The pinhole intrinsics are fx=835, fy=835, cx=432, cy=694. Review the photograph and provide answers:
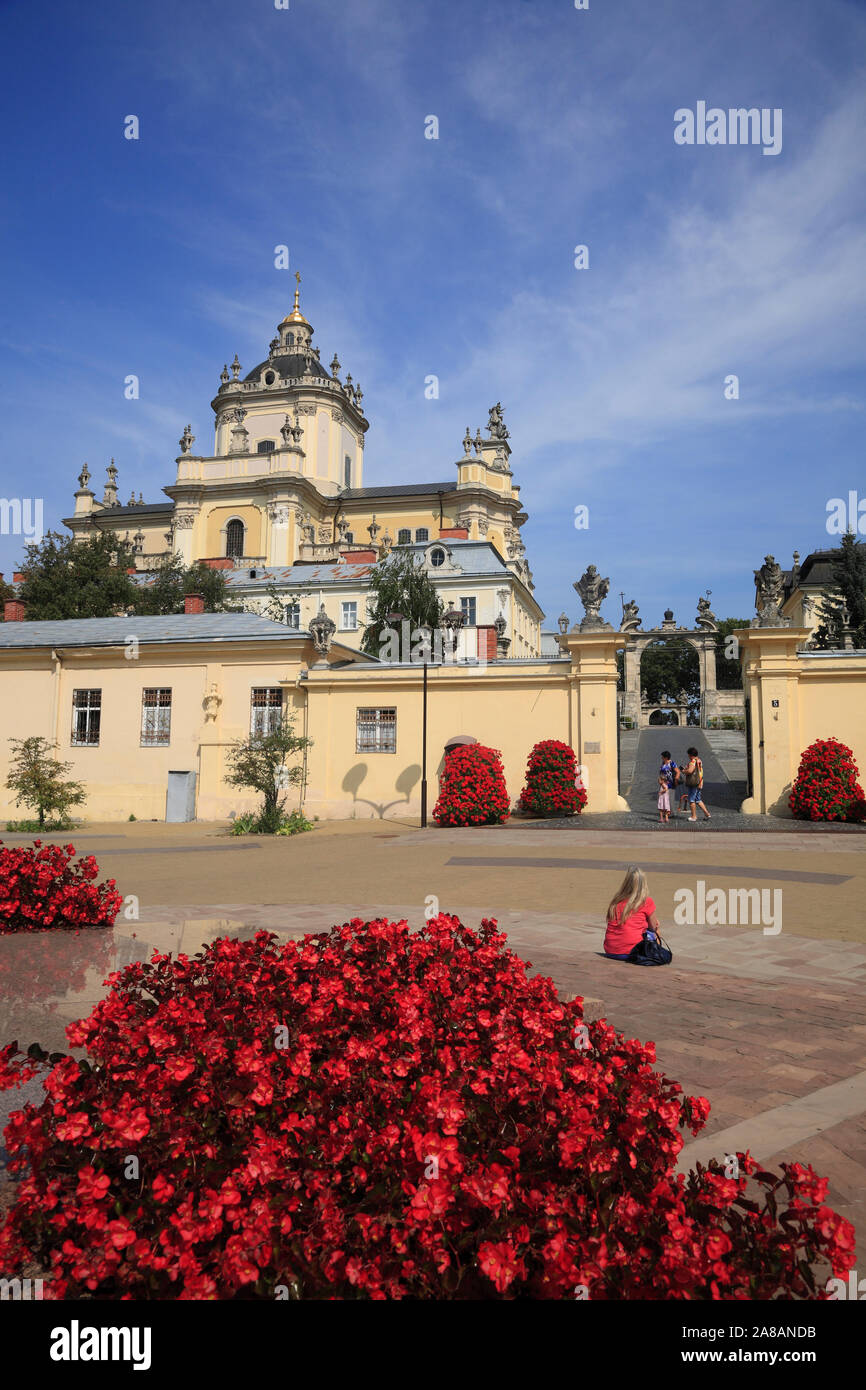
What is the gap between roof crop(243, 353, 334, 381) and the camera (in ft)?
238

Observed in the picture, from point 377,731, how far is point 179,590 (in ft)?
106

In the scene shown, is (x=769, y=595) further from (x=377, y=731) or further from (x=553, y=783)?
(x=377, y=731)

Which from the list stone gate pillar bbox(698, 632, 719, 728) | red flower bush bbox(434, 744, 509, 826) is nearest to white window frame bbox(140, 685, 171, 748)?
red flower bush bbox(434, 744, 509, 826)

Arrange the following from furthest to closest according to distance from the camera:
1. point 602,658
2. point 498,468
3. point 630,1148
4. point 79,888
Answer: point 498,468, point 602,658, point 79,888, point 630,1148

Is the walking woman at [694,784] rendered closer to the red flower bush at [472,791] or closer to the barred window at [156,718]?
the red flower bush at [472,791]

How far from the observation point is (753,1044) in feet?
17.7

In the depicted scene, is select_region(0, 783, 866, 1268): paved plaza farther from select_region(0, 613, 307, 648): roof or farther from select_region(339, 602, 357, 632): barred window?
select_region(339, 602, 357, 632): barred window

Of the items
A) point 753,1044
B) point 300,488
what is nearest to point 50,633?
point 753,1044

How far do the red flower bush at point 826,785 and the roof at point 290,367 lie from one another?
61.7m

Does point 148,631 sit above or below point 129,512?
below

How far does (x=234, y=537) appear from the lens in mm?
65312

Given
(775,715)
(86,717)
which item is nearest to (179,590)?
(86,717)
